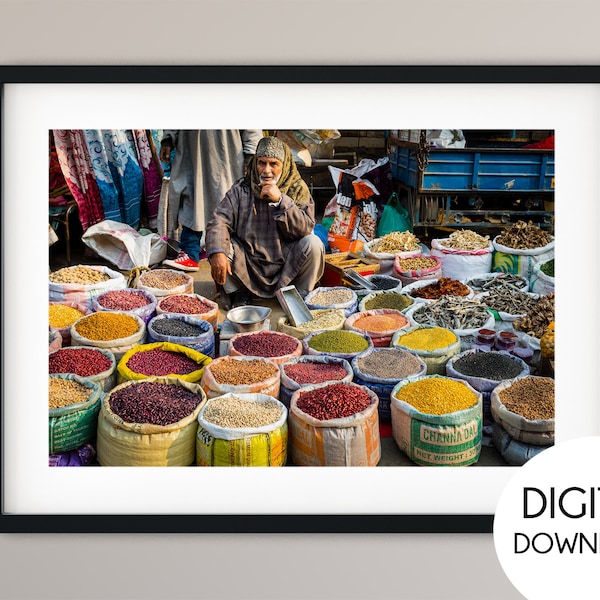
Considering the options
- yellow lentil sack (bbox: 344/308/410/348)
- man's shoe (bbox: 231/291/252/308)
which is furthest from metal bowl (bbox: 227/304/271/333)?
yellow lentil sack (bbox: 344/308/410/348)

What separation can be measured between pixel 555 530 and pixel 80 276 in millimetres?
2585

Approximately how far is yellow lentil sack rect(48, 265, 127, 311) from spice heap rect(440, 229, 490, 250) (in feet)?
6.21

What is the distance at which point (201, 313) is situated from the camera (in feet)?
12.2

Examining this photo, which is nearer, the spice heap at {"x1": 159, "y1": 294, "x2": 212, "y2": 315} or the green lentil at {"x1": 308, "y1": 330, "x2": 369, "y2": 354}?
the green lentil at {"x1": 308, "y1": 330, "x2": 369, "y2": 354}

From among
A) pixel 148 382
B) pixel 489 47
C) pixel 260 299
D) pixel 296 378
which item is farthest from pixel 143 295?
pixel 489 47

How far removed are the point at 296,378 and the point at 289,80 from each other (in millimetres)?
1246

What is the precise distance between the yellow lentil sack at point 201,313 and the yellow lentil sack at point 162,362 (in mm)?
305

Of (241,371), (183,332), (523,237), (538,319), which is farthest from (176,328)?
(523,237)

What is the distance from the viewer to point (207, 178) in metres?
3.95

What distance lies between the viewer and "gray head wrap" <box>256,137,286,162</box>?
11.2 feet

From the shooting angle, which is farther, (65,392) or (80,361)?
(80,361)

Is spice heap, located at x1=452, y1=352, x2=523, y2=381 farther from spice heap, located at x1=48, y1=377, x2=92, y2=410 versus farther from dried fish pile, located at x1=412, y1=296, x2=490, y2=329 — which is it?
spice heap, located at x1=48, y1=377, x2=92, y2=410

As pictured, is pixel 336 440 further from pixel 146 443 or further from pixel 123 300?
pixel 123 300

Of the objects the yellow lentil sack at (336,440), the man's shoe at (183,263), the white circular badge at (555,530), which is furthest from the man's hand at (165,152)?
the white circular badge at (555,530)
